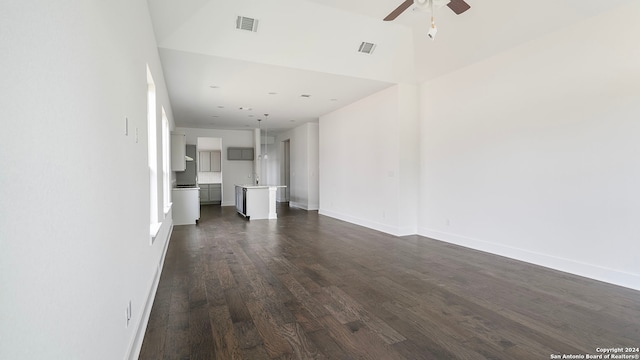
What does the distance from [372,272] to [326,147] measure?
5.26 m

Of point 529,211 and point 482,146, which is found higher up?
point 482,146

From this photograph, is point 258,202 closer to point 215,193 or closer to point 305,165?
point 305,165

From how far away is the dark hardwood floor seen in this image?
222 centimetres

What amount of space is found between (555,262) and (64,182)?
4.98 meters

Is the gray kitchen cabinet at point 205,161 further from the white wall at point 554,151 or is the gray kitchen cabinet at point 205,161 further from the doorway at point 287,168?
the white wall at point 554,151

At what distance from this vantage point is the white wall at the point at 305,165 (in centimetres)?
1015

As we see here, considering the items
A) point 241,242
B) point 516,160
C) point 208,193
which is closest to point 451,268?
point 516,160

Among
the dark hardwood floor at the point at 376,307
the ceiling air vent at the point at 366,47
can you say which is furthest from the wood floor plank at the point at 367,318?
the ceiling air vent at the point at 366,47

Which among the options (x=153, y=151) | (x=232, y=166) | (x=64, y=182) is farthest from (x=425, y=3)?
(x=232, y=166)

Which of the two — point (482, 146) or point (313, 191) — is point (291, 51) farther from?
point (313, 191)

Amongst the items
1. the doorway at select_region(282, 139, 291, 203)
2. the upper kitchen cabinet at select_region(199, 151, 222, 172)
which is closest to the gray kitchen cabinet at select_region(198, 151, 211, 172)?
the upper kitchen cabinet at select_region(199, 151, 222, 172)

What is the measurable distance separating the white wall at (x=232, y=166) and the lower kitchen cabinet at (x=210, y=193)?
0.43 metres

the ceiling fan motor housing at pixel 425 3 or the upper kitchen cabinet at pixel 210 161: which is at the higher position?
the ceiling fan motor housing at pixel 425 3

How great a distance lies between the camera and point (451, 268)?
159 inches
